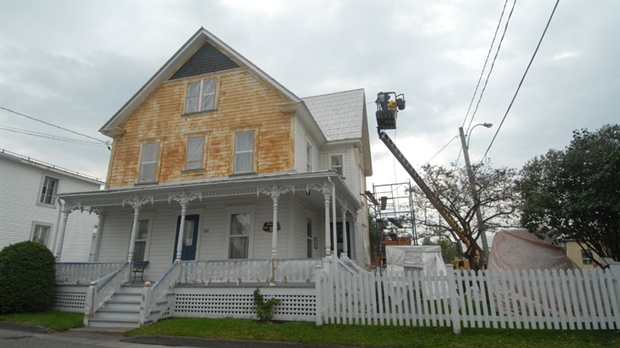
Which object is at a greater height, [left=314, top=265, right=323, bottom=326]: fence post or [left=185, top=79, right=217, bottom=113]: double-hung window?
[left=185, top=79, right=217, bottom=113]: double-hung window

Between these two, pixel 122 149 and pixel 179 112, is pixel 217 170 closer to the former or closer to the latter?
pixel 179 112

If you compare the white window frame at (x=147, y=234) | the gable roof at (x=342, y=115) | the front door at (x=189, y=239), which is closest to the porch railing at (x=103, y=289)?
the white window frame at (x=147, y=234)

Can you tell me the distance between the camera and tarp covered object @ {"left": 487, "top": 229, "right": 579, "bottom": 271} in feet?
31.1

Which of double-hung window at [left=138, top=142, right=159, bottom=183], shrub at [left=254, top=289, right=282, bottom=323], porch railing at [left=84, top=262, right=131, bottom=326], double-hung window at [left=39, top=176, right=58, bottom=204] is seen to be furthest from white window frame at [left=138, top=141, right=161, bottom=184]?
double-hung window at [left=39, top=176, right=58, bottom=204]

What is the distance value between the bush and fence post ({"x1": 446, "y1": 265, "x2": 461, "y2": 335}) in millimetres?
12483

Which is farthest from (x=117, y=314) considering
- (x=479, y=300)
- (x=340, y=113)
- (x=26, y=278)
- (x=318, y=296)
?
(x=340, y=113)

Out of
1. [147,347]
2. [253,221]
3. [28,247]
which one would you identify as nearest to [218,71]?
[253,221]

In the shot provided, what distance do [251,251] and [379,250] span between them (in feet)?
54.0

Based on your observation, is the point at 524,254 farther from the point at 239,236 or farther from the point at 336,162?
the point at 336,162

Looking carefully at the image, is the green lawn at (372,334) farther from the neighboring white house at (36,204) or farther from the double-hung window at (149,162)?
the neighboring white house at (36,204)

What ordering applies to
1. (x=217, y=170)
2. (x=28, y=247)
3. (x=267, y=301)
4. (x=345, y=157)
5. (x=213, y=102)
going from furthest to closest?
(x=345, y=157)
(x=213, y=102)
(x=217, y=170)
(x=28, y=247)
(x=267, y=301)

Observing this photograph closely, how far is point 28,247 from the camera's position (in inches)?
440

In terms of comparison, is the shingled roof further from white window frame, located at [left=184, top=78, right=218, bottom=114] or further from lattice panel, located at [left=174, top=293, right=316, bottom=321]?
lattice panel, located at [left=174, top=293, right=316, bottom=321]

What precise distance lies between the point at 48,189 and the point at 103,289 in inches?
570
